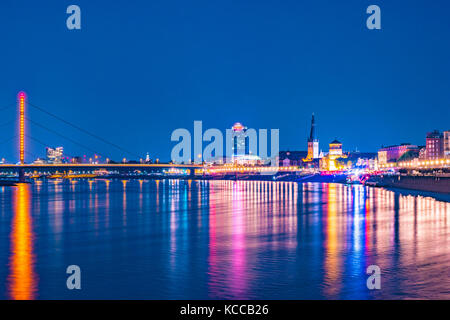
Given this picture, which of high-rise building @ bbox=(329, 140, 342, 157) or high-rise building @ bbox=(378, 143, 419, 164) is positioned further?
high-rise building @ bbox=(329, 140, 342, 157)

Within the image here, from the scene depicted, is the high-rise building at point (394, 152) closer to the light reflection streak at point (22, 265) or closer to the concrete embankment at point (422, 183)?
the concrete embankment at point (422, 183)

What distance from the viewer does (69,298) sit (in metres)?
11.7

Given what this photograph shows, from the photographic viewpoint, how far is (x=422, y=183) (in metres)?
63.6

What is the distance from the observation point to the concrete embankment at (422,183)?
5614 centimetres

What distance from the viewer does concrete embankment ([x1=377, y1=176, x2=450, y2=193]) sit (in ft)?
184

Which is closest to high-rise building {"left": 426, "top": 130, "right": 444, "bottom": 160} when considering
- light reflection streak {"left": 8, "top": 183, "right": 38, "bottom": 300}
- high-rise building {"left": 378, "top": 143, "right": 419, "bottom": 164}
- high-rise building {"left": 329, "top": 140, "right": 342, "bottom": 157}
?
high-rise building {"left": 378, "top": 143, "right": 419, "bottom": 164}

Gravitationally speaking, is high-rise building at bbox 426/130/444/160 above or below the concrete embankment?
above

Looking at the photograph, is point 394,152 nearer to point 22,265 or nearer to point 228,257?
point 228,257

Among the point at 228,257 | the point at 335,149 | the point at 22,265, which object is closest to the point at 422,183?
the point at 228,257

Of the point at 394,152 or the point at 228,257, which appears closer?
the point at 228,257

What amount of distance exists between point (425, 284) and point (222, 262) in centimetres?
582

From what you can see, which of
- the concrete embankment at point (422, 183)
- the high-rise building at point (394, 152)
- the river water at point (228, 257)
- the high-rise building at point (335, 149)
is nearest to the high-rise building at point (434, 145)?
the high-rise building at point (394, 152)

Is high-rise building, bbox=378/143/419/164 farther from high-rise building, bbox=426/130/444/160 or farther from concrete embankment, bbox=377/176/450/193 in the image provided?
concrete embankment, bbox=377/176/450/193
